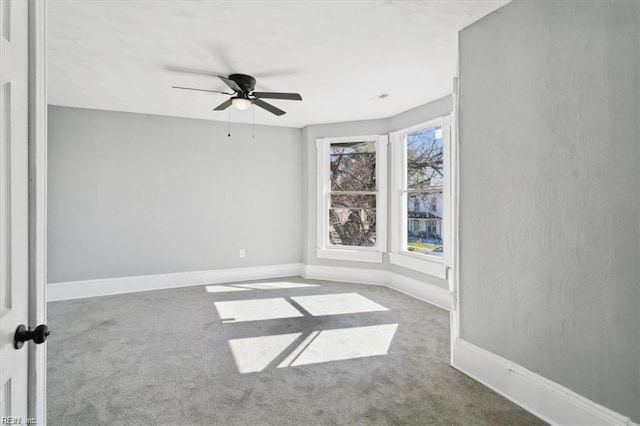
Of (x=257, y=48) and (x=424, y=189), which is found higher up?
(x=257, y=48)

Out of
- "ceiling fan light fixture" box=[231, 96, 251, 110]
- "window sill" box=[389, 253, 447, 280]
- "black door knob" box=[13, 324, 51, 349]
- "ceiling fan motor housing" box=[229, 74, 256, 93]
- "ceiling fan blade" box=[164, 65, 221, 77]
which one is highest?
"ceiling fan blade" box=[164, 65, 221, 77]

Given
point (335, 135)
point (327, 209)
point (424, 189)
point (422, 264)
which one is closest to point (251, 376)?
point (422, 264)

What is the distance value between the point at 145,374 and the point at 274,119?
395 centimetres

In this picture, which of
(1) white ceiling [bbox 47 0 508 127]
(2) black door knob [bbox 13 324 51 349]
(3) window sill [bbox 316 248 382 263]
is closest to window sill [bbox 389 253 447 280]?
(3) window sill [bbox 316 248 382 263]

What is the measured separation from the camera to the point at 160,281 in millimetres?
5062

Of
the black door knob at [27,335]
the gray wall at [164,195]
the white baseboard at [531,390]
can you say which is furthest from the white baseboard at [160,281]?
the black door knob at [27,335]

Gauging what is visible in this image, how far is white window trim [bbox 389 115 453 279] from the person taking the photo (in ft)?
13.5

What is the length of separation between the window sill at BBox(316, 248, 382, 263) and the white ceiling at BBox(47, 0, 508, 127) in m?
2.22

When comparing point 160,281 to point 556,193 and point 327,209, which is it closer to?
point 327,209

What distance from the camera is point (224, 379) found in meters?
2.46

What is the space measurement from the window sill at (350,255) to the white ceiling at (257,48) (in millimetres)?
2217

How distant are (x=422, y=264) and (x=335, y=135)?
2437 millimetres
